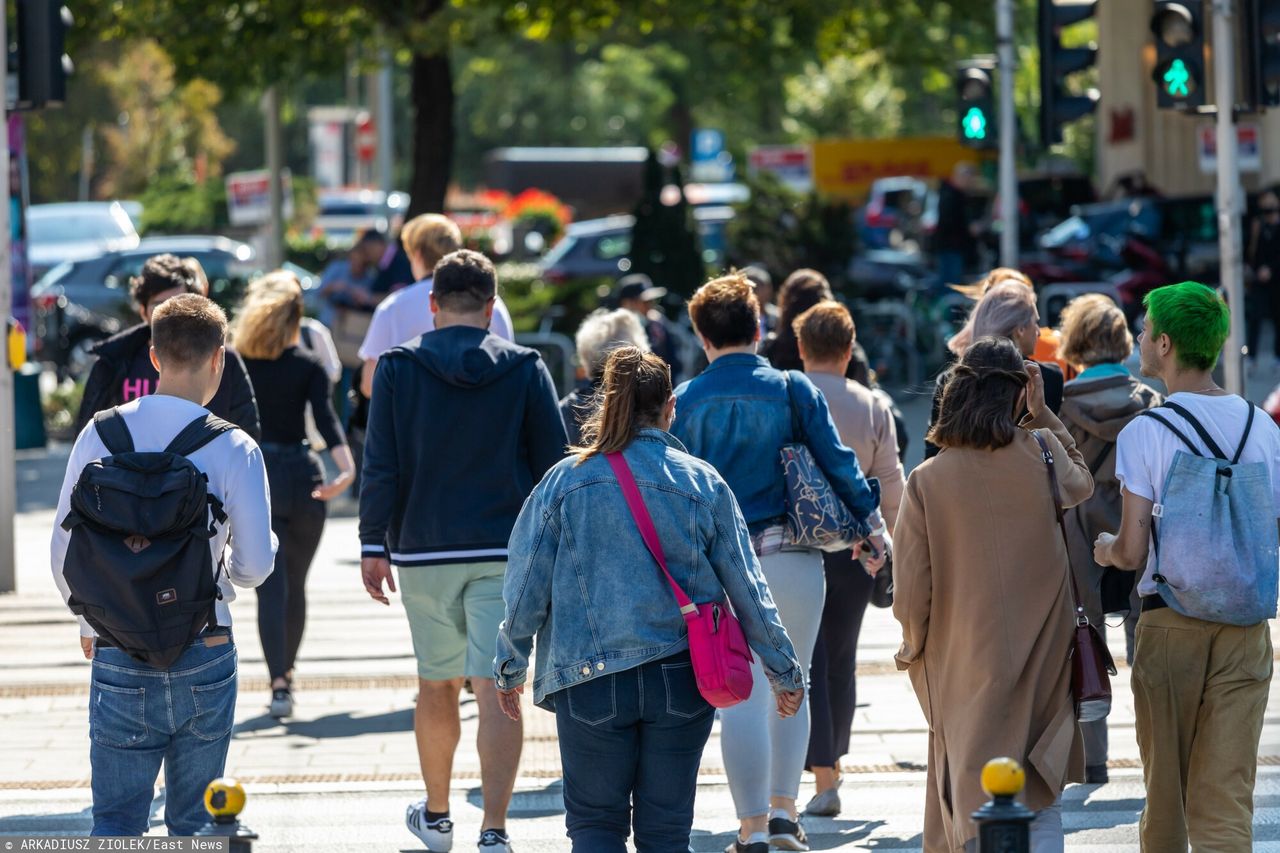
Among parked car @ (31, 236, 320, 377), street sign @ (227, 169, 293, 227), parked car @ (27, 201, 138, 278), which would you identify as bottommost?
parked car @ (31, 236, 320, 377)

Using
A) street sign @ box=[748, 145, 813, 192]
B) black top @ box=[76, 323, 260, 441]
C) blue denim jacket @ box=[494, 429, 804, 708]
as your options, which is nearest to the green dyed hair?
blue denim jacket @ box=[494, 429, 804, 708]

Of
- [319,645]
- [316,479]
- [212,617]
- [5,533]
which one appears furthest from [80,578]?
[5,533]

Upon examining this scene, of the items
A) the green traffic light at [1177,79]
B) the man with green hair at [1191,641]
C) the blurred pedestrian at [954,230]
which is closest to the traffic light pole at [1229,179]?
the green traffic light at [1177,79]

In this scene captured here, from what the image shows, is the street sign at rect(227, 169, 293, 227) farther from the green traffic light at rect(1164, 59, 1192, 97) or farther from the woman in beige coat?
the woman in beige coat

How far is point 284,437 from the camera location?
8086 mm

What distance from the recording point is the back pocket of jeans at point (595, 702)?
15.3 feet

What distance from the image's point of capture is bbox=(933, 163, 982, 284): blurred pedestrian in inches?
817

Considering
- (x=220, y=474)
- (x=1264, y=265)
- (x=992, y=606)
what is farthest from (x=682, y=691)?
(x=1264, y=265)

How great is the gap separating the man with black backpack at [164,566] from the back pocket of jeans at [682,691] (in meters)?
1.08

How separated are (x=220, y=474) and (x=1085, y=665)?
2.28m

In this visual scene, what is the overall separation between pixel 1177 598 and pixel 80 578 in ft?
9.33

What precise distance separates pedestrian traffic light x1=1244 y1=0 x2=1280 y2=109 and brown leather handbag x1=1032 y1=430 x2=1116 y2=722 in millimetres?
6604

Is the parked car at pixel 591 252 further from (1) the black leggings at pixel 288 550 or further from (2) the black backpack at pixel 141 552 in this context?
(2) the black backpack at pixel 141 552

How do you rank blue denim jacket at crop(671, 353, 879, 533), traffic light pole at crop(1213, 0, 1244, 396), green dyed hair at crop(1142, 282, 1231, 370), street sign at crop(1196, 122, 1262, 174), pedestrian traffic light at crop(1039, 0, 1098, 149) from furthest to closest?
street sign at crop(1196, 122, 1262, 174)
pedestrian traffic light at crop(1039, 0, 1098, 149)
traffic light pole at crop(1213, 0, 1244, 396)
blue denim jacket at crop(671, 353, 879, 533)
green dyed hair at crop(1142, 282, 1231, 370)
